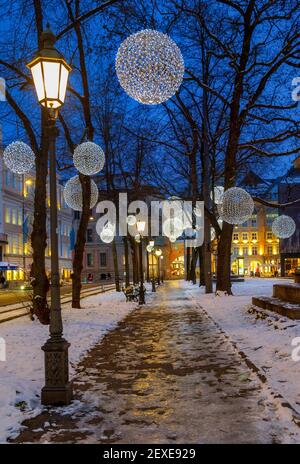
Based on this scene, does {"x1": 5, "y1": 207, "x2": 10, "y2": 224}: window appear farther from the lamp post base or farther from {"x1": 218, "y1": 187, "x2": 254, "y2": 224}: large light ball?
the lamp post base

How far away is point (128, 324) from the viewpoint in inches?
658

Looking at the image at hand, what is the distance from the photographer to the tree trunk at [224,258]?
24266 millimetres

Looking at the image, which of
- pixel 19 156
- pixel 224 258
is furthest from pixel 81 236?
pixel 224 258

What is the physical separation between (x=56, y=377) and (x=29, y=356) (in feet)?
11.0

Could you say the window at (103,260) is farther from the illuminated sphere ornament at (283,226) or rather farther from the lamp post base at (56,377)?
the lamp post base at (56,377)

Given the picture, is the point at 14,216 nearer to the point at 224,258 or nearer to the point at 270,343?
the point at 224,258

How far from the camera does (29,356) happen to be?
33.0ft

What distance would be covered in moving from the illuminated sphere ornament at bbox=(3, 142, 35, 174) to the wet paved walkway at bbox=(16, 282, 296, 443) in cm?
742

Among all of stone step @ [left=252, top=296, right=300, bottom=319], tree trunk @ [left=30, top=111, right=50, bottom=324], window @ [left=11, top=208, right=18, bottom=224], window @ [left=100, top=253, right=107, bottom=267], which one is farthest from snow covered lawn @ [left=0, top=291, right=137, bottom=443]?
window @ [left=100, top=253, right=107, bottom=267]

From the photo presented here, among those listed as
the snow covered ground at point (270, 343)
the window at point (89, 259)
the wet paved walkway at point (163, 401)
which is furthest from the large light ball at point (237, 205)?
the window at point (89, 259)

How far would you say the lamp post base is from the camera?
22.5ft

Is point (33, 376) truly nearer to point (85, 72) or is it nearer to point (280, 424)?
point (280, 424)
